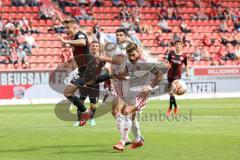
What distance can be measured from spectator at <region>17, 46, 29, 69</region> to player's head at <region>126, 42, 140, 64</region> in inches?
879

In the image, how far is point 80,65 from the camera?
679 inches

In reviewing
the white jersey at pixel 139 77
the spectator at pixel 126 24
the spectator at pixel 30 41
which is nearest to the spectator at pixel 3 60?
the spectator at pixel 30 41

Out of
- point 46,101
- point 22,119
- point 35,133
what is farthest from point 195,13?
point 35,133

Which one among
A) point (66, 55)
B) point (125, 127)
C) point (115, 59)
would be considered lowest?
point (125, 127)

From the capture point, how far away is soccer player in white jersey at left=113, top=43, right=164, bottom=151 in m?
11.9

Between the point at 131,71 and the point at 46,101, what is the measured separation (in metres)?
19.5

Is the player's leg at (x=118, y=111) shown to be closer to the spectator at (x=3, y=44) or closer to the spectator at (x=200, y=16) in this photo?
the spectator at (x=3, y=44)

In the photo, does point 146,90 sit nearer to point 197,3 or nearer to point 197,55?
point 197,55

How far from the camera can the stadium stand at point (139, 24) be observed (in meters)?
36.5

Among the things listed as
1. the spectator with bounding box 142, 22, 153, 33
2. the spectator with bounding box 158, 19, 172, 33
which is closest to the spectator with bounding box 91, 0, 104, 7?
the spectator with bounding box 142, 22, 153, 33

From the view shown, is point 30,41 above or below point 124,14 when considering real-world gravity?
below

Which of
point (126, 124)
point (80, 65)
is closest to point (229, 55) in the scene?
point (80, 65)

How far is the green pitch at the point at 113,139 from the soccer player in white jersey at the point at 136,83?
1.20 ft

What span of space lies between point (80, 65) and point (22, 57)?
17820 mm
